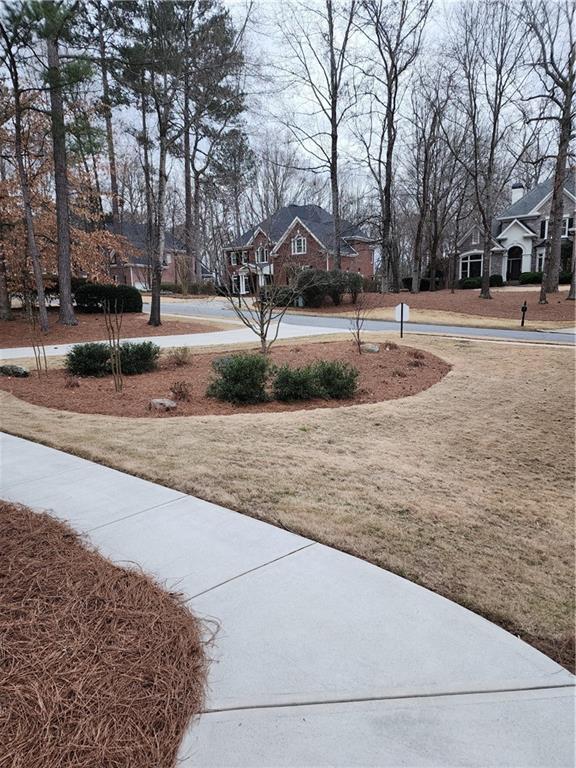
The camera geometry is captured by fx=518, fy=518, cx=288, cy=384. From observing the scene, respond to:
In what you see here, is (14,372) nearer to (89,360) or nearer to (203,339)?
(89,360)

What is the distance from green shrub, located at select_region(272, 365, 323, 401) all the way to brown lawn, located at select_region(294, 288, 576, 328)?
13750 mm

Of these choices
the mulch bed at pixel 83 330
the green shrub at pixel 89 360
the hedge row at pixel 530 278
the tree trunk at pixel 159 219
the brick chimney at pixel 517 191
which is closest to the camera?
the green shrub at pixel 89 360

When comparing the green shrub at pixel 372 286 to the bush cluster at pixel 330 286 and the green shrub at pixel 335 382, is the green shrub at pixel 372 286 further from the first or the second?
the green shrub at pixel 335 382

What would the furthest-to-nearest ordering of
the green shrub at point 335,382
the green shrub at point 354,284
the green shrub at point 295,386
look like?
the green shrub at point 354,284
the green shrub at point 335,382
the green shrub at point 295,386

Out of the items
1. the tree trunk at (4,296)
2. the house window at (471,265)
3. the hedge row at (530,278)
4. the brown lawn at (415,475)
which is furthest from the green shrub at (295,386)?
the house window at (471,265)

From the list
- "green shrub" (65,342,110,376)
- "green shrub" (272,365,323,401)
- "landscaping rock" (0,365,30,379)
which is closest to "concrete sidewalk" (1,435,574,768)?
"green shrub" (272,365,323,401)

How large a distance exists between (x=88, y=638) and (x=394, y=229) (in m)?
37.1

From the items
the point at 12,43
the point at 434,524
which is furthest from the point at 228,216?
the point at 434,524

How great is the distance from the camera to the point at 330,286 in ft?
81.1

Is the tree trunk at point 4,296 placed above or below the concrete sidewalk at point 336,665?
above

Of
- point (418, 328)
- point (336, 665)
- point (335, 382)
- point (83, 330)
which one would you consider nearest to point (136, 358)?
point (335, 382)

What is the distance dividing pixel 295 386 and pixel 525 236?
3644cm

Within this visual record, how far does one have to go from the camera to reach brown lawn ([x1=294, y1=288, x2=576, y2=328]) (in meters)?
20.1

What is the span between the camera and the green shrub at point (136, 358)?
893 cm
